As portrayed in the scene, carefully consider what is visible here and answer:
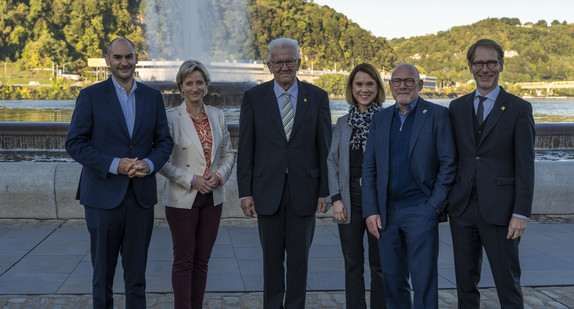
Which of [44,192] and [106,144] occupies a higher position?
[106,144]

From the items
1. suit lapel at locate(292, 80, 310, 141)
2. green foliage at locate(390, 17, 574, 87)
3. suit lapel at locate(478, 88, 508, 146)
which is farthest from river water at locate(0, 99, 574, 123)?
green foliage at locate(390, 17, 574, 87)

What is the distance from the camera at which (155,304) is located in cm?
423

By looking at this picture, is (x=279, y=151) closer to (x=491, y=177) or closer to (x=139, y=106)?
(x=139, y=106)

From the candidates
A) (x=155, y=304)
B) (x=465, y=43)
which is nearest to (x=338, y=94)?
(x=465, y=43)

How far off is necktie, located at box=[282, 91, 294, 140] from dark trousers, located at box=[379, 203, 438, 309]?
74cm

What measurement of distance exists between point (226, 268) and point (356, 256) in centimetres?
182

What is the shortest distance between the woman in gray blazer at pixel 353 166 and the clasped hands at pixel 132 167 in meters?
1.05

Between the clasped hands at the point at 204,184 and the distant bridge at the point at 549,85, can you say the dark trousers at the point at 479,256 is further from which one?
the distant bridge at the point at 549,85

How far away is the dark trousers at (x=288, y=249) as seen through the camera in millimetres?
3645

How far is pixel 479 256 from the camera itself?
3439 mm

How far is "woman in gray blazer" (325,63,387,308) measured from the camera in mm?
3586

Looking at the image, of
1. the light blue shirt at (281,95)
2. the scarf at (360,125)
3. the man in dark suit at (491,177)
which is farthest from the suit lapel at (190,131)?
the man in dark suit at (491,177)

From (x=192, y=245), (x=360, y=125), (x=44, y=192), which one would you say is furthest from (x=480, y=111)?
(x=44, y=192)

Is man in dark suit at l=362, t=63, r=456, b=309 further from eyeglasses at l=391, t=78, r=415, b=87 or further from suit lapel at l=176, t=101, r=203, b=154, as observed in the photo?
suit lapel at l=176, t=101, r=203, b=154
